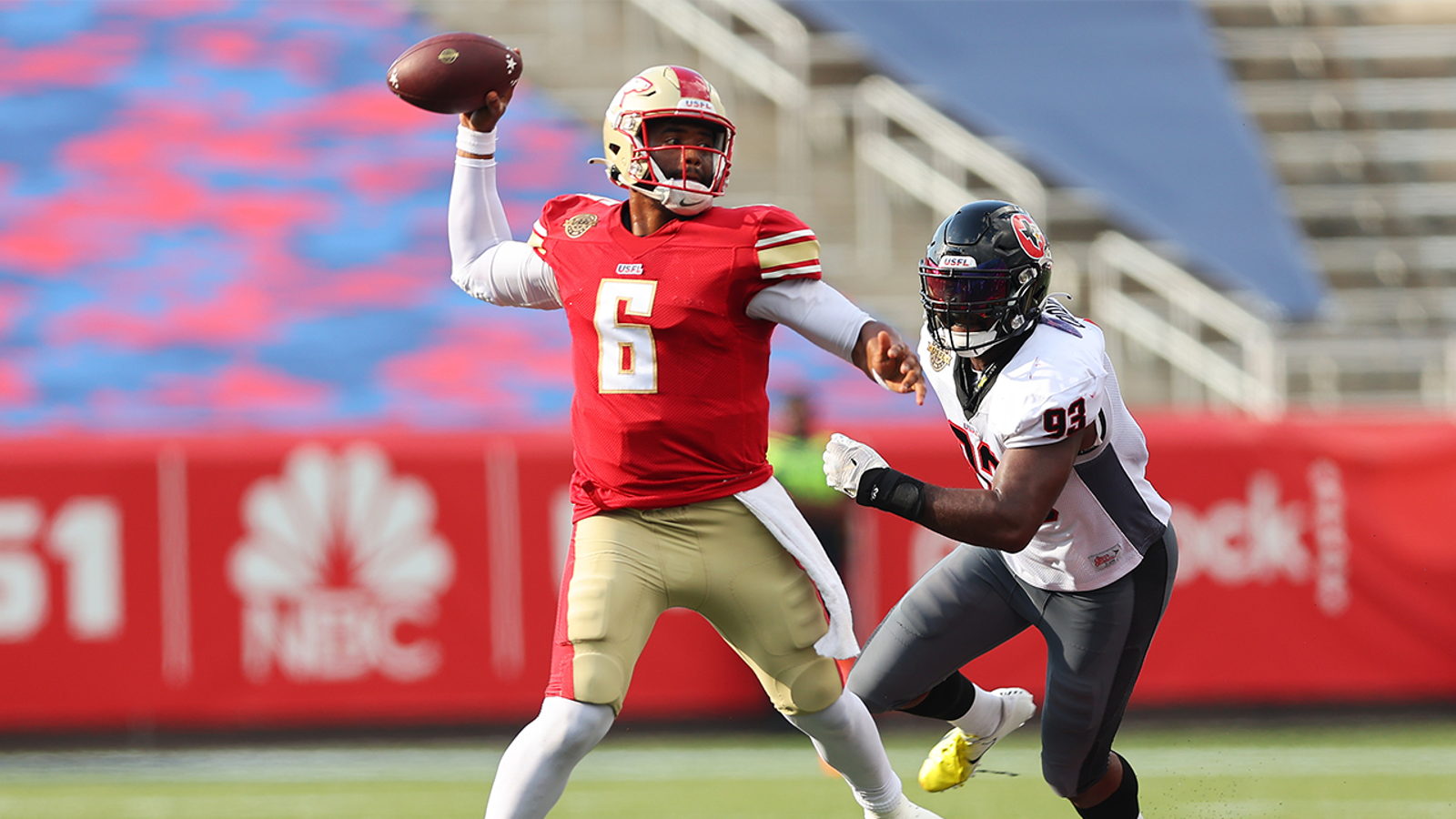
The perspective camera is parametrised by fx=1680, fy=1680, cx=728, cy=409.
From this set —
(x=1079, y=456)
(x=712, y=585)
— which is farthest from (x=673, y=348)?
(x=1079, y=456)

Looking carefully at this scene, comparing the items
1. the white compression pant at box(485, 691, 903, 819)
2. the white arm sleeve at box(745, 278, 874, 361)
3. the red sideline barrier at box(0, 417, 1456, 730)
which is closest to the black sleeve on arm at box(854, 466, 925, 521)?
the white arm sleeve at box(745, 278, 874, 361)

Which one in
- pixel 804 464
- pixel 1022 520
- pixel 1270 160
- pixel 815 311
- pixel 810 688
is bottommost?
pixel 810 688

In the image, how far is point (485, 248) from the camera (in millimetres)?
3969

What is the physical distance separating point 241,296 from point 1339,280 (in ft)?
25.7

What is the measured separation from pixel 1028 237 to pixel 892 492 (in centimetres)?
70

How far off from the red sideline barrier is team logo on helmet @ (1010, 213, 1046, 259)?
3.90 metres

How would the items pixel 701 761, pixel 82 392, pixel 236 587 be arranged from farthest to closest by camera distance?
1. pixel 82 392
2. pixel 236 587
3. pixel 701 761

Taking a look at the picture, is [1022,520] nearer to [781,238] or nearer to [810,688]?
[810,688]

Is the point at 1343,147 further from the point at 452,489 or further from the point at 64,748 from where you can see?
the point at 64,748

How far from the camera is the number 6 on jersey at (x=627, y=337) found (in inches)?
140

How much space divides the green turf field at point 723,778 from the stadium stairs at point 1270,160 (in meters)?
3.91

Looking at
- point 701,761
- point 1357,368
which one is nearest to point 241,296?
point 701,761

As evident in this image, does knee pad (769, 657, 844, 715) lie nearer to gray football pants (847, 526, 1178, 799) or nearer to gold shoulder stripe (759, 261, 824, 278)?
gray football pants (847, 526, 1178, 799)

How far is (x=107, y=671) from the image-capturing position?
7.22 meters
